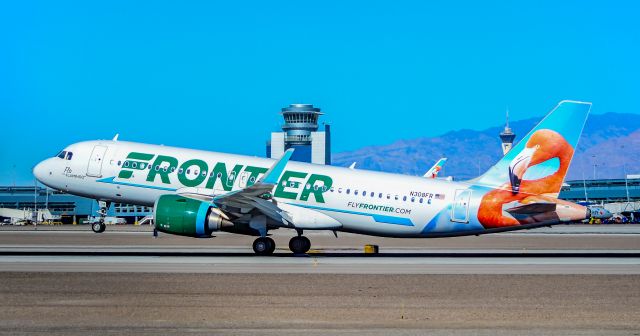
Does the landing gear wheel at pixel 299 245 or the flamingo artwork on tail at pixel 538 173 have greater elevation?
the flamingo artwork on tail at pixel 538 173

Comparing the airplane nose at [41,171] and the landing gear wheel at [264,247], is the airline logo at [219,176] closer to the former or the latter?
the landing gear wheel at [264,247]

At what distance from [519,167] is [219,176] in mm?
14031

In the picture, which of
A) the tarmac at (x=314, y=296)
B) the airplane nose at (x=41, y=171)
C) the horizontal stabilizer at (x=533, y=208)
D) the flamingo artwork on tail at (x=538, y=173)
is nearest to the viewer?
the tarmac at (x=314, y=296)

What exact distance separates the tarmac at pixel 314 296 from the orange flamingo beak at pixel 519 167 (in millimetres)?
4591

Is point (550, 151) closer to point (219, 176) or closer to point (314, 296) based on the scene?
point (219, 176)

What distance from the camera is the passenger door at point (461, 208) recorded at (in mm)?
40812

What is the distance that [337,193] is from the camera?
138ft

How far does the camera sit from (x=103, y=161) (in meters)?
45.2

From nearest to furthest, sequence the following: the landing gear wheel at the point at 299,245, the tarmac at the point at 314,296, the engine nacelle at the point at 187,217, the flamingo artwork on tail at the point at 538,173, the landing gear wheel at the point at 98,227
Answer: the tarmac at the point at 314,296, the engine nacelle at the point at 187,217, the flamingo artwork on tail at the point at 538,173, the landing gear wheel at the point at 299,245, the landing gear wheel at the point at 98,227

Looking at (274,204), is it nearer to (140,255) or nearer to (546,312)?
(140,255)

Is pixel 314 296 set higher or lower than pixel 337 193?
lower

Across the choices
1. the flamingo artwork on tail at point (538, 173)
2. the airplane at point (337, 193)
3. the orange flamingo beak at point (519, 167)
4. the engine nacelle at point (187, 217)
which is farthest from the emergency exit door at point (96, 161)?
the orange flamingo beak at point (519, 167)

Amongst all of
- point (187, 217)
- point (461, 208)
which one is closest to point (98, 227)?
point (187, 217)

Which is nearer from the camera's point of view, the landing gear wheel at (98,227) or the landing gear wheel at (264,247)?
the landing gear wheel at (264,247)
